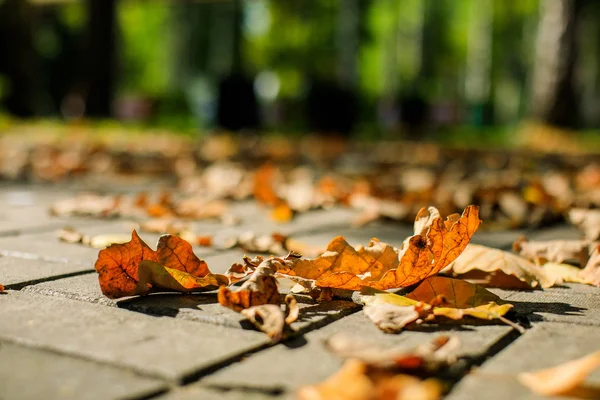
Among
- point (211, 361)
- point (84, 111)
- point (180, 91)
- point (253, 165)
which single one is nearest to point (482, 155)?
point (253, 165)

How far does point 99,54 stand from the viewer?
1460 cm

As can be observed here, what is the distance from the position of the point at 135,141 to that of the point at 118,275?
721 centimetres

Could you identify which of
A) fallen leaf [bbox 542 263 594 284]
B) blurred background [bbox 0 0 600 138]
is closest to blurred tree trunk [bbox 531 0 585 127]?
blurred background [bbox 0 0 600 138]

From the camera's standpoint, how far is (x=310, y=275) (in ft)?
6.17

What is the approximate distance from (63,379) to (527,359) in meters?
0.80

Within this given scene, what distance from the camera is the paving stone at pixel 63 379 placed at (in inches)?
46.4

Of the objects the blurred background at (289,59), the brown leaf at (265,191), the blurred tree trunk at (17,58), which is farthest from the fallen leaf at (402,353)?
the blurred tree trunk at (17,58)

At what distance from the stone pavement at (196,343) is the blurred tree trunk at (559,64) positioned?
32.1ft

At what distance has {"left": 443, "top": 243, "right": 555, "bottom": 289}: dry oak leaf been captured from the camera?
6.67 ft

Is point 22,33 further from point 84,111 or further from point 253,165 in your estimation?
point 253,165

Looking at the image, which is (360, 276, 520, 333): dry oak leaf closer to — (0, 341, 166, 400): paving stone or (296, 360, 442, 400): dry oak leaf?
(296, 360, 442, 400): dry oak leaf

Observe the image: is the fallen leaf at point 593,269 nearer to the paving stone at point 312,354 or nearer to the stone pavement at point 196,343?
the stone pavement at point 196,343

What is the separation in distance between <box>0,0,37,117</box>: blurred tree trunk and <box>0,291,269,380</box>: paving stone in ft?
47.8

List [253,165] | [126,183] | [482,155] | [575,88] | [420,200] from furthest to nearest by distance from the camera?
[575,88] → [482,155] → [253,165] → [126,183] → [420,200]
